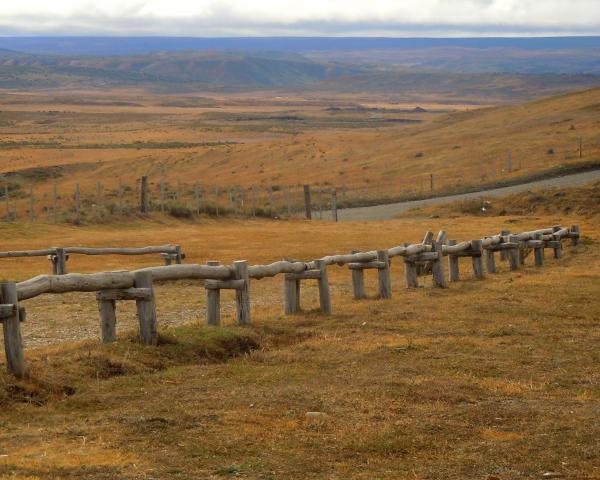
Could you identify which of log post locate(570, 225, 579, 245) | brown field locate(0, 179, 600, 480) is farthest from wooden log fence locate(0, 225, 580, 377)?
log post locate(570, 225, 579, 245)

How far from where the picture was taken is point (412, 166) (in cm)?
7400

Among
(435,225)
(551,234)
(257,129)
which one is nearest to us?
(551,234)

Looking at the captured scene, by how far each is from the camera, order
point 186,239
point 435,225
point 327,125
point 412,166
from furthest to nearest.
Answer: point 327,125 → point 412,166 → point 435,225 → point 186,239

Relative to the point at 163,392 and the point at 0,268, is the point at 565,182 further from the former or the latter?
the point at 163,392

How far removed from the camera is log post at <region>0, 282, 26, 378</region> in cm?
1059

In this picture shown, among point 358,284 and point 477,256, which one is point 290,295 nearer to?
point 358,284

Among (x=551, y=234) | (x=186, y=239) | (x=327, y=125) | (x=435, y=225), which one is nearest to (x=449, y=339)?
(x=551, y=234)

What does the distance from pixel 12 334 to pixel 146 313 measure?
2.21 m

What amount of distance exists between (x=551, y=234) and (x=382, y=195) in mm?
32669

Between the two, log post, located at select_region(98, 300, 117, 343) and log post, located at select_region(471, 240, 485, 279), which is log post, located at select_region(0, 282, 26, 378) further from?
log post, located at select_region(471, 240, 485, 279)

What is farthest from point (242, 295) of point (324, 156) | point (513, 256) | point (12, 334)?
point (324, 156)

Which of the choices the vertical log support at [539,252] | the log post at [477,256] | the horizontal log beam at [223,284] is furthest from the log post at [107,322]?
the vertical log support at [539,252]

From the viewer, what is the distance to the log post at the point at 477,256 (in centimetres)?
2169

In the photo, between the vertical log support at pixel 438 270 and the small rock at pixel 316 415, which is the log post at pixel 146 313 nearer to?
the small rock at pixel 316 415
